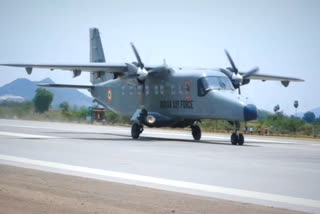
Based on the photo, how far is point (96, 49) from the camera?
42.3 meters

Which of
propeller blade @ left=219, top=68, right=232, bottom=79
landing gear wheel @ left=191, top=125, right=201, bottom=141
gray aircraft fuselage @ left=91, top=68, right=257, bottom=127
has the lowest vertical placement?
landing gear wheel @ left=191, top=125, right=201, bottom=141

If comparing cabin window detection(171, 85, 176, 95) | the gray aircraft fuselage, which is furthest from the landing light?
Result: cabin window detection(171, 85, 176, 95)

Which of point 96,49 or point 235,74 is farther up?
point 96,49

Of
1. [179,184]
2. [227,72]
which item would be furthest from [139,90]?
[179,184]

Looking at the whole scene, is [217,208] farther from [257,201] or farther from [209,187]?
[209,187]

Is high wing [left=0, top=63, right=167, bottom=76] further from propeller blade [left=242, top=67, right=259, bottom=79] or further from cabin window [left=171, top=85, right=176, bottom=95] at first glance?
propeller blade [left=242, top=67, right=259, bottom=79]

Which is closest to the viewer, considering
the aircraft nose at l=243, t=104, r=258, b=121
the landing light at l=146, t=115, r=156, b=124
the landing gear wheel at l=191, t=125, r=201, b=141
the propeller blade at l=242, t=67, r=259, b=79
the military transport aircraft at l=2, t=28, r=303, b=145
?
the aircraft nose at l=243, t=104, r=258, b=121

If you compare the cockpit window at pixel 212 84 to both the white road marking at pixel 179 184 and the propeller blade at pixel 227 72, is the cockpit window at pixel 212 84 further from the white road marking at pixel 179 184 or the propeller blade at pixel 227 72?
the white road marking at pixel 179 184

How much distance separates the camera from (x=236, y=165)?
671 inches

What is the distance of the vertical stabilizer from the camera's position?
138 ft

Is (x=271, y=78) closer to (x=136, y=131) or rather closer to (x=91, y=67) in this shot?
(x=136, y=131)

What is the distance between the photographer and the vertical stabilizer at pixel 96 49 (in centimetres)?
4206

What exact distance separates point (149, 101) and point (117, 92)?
3230 millimetres

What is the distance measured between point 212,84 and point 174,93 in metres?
2.73
